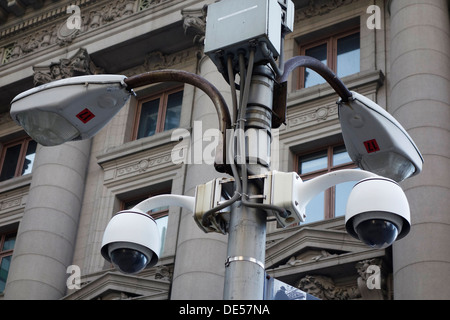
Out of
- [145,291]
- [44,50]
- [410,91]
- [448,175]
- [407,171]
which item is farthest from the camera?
[44,50]

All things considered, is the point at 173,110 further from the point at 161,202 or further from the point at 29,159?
the point at 161,202

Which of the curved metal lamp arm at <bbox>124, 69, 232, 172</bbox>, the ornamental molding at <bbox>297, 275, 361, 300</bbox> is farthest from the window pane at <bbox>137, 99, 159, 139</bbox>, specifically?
the curved metal lamp arm at <bbox>124, 69, 232, 172</bbox>

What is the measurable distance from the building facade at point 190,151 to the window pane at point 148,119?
4cm

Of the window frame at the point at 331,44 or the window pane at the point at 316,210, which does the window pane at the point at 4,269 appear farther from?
the window frame at the point at 331,44

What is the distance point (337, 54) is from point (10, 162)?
38.9ft

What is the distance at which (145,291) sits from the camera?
2180 centimetres

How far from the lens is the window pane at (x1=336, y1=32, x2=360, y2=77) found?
23.4 metres

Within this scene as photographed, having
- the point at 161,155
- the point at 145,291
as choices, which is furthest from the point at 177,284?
the point at 161,155

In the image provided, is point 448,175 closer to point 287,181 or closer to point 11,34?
point 287,181

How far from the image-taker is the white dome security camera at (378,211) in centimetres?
795

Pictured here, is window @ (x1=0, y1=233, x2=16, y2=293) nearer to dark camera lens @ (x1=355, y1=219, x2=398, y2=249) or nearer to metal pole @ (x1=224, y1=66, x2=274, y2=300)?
metal pole @ (x1=224, y1=66, x2=274, y2=300)

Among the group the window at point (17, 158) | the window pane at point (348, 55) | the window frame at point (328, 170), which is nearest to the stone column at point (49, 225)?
the window at point (17, 158)

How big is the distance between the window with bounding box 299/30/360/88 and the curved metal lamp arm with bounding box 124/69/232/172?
14.1 meters
